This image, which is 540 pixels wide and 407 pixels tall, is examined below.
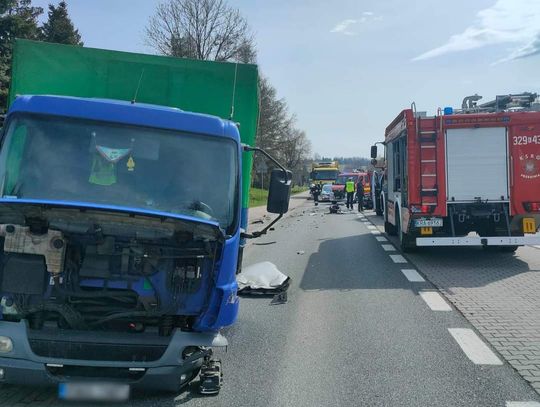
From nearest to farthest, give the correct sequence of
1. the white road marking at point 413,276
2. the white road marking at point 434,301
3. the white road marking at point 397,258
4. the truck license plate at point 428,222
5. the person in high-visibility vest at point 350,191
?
the white road marking at point 434,301 → the white road marking at point 413,276 → the truck license plate at point 428,222 → the white road marking at point 397,258 → the person in high-visibility vest at point 350,191

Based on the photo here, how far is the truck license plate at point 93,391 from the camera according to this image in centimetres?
388

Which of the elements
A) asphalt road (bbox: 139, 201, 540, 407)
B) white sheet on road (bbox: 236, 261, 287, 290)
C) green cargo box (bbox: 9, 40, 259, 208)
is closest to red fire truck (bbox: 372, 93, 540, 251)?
asphalt road (bbox: 139, 201, 540, 407)

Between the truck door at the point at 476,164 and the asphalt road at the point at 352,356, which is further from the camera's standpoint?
the truck door at the point at 476,164

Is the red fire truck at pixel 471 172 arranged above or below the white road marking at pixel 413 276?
above

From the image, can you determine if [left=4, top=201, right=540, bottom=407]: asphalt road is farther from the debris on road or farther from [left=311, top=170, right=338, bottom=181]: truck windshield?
[left=311, top=170, right=338, bottom=181]: truck windshield

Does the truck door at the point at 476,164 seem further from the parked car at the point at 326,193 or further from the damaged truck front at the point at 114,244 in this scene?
the parked car at the point at 326,193

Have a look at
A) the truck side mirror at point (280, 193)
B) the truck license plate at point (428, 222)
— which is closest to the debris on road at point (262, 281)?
the truck side mirror at point (280, 193)

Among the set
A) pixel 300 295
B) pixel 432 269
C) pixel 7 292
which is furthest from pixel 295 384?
pixel 432 269

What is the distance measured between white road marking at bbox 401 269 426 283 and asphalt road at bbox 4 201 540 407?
0.60 feet

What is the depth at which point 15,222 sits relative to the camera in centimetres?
388

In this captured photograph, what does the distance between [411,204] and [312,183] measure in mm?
37733

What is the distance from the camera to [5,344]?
3.91 m

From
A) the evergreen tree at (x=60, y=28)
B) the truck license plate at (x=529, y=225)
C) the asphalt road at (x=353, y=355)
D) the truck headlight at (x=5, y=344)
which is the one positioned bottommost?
the asphalt road at (x=353, y=355)

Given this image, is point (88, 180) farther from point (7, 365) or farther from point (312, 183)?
point (312, 183)
